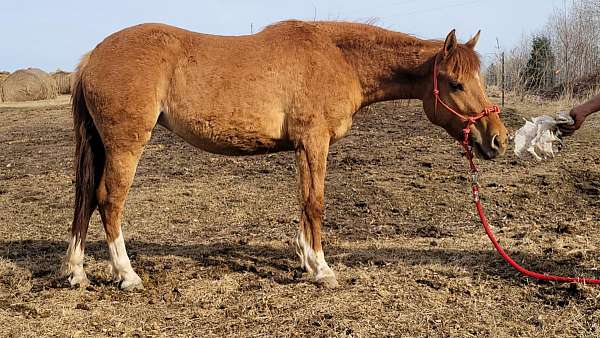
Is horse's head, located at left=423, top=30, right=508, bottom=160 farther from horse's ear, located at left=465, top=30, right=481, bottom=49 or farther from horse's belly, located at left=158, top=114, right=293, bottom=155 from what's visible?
horse's belly, located at left=158, top=114, right=293, bottom=155

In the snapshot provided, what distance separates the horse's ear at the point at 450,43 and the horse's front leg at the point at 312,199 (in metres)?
1.08

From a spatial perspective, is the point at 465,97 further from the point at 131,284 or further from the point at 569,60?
the point at 569,60

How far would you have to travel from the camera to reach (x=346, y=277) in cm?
417

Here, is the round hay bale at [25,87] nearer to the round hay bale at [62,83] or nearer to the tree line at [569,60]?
the round hay bale at [62,83]

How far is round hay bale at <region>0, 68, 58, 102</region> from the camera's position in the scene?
2555 cm

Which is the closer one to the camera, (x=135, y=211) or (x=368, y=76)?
(x=368, y=76)

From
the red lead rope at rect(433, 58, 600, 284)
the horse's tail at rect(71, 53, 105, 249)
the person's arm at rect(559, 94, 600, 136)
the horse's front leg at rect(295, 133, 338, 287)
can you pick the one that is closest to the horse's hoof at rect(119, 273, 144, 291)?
the horse's tail at rect(71, 53, 105, 249)

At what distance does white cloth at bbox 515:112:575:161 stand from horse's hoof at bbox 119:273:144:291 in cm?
298

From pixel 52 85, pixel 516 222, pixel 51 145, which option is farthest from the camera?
pixel 52 85

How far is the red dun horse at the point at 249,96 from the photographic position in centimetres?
391

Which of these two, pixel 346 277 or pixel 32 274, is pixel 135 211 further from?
pixel 346 277

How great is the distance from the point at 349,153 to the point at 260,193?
224 centimetres

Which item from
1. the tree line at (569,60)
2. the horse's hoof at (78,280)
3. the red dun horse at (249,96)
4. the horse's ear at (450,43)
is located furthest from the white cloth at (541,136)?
the tree line at (569,60)

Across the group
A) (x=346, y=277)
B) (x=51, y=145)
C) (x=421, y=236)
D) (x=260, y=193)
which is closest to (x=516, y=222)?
(x=421, y=236)
